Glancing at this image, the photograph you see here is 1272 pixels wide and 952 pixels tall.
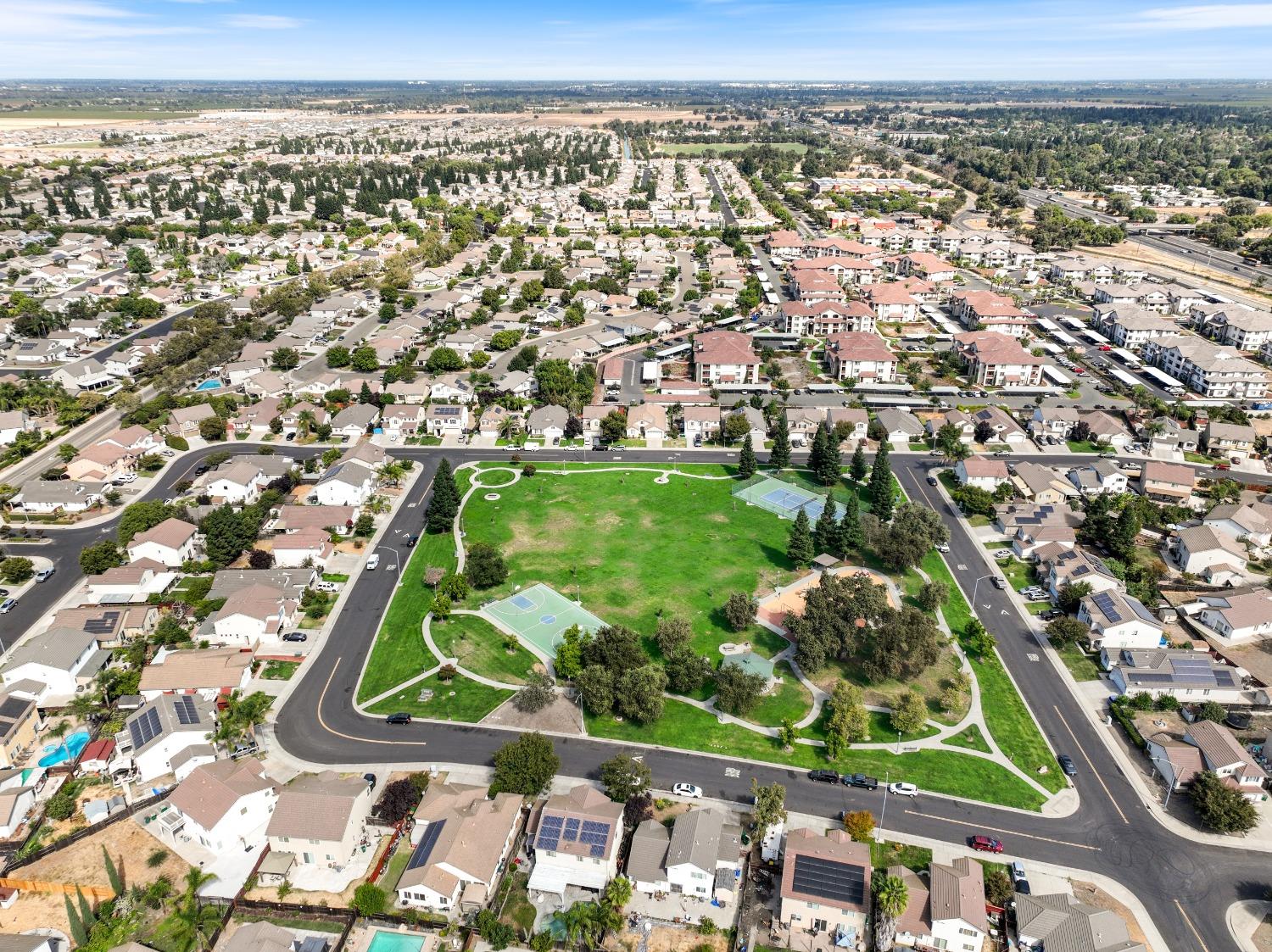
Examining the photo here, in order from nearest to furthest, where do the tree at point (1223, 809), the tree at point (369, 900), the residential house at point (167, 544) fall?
the tree at point (369, 900) < the tree at point (1223, 809) < the residential house at point (167, 544)

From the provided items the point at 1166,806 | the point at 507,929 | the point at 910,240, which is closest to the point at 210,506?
the point at 507,929

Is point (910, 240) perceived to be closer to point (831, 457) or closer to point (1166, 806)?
point (831, 457)

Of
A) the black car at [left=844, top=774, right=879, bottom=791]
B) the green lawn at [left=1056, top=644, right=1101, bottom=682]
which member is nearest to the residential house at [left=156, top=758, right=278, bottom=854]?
the black car at [left=844, top=774, right=879, bottom=791]

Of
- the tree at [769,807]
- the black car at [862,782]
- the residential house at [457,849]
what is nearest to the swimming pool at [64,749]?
the residential house at [457,849]

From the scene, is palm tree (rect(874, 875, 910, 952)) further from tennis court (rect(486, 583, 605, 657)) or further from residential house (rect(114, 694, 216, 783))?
residential house (rect(114, 694, 216, 783))

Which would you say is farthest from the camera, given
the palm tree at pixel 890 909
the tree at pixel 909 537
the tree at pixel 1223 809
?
the tree at pixel 909 537

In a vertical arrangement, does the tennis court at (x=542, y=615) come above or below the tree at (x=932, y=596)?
below

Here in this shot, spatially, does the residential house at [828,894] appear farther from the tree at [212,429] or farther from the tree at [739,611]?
the tree at [212,429]
